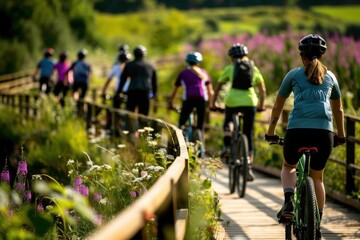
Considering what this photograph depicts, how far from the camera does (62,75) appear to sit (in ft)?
77.3

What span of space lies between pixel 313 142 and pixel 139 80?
28.1 ft

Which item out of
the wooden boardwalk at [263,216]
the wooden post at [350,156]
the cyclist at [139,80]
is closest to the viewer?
the wooden boardwalk at [263,216]

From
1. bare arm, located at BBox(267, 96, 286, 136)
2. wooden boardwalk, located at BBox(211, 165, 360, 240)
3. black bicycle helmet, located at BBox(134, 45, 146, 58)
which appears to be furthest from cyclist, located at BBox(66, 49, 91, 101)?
bare arm, located at BBox(267, 96, 286, 136)

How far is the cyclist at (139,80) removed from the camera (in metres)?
15.5

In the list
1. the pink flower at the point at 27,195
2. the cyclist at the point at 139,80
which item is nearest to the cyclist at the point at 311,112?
the pink flower at the point at 27,195

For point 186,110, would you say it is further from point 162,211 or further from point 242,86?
point 162,211

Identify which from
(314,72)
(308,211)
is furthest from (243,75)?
(308,211)

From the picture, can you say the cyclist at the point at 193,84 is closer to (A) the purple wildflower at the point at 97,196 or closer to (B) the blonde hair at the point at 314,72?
(A) the purple wildflower at the point at 97,196

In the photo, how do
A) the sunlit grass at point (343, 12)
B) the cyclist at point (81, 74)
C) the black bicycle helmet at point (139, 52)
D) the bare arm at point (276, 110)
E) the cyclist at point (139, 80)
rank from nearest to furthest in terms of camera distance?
1. the bare arm at point (276, 110)
2. the black bicycle helmet at point (139, 52)
3. the cyclist at point (139, 80)
4. the cyclist at point (81, 74)
5. the sunlit grass at point (343, 12)

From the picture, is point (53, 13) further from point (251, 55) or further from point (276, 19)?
point (276, 19)

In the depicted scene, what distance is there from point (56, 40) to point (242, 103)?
153 feet

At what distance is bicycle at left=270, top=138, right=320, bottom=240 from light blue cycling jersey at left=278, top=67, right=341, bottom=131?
21cm

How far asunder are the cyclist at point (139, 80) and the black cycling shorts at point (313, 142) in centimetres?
816

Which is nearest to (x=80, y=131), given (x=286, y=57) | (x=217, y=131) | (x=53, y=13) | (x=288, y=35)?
(x=217, y=131)
